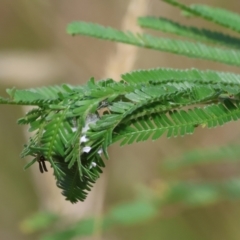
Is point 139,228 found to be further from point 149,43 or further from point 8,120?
point 149,43

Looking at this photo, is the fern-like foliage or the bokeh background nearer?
the fern-like foliage

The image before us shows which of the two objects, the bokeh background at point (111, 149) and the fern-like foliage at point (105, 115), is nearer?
the fern-like foliage at point (105, 115)

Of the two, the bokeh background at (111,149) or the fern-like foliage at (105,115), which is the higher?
the bokeh background at (111,149)

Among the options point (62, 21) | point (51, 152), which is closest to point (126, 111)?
point (51, 152)

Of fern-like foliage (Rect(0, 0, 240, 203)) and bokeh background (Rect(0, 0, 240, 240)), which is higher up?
bokeh background (Rect(0, 0, 240, 240))

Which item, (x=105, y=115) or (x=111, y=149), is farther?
(x=111, y=149)
